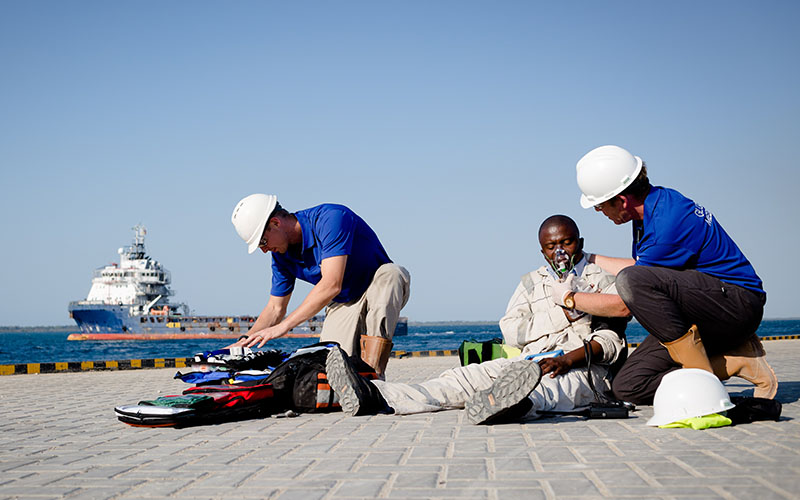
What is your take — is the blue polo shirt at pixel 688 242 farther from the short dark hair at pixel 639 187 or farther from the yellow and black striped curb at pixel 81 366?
the yellow and black striped curb at pixel 81 366

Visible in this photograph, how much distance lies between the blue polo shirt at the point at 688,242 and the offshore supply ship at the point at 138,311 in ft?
235

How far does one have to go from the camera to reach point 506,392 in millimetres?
3494

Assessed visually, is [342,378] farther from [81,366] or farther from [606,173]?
[81,366]

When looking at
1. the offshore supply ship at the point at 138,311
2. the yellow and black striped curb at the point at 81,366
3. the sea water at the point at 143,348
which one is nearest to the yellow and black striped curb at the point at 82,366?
the yellow and black striped curb at the point at 81,366

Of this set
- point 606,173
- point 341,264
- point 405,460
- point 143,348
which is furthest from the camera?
point 143,348

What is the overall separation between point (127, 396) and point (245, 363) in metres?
2.34

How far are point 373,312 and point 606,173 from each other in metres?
2.09

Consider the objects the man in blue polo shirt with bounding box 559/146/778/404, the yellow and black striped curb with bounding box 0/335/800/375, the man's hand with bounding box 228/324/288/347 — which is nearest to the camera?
the man in blue polo shirt with bounding box 559/146/778/404

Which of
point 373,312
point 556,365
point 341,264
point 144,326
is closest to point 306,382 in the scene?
point 373,312

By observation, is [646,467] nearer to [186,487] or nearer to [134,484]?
[186,487]

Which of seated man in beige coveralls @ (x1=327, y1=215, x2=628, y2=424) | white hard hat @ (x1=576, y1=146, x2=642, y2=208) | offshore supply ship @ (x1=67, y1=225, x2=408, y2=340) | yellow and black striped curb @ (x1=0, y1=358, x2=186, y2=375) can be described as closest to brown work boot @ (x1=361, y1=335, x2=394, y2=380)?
seated man in beige coveralls @ (x1=327, y1=215, x2=628, y2=424)

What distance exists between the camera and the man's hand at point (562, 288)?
4164 millimetres

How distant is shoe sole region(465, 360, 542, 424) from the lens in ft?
11.1

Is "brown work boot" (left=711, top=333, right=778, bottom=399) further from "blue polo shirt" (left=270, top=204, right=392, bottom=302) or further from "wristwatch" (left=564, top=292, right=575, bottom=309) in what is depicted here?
"blue polo shirt" (left=270, top=204, right=392, bottom=302)
